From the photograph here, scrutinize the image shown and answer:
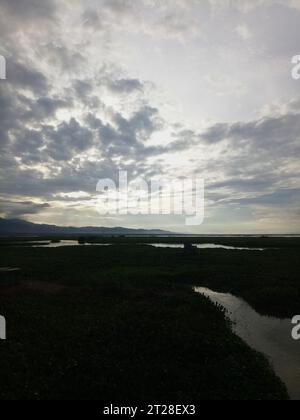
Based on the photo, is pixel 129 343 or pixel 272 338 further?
pixel 272 338

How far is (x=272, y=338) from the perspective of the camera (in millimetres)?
19344

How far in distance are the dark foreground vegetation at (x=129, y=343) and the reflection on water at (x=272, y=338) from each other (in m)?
0.72

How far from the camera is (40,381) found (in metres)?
12.9

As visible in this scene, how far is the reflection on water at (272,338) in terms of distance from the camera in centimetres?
1438

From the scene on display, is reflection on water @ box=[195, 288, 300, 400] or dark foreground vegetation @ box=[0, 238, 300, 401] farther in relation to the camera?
reflection on water @ box=[195, 288, 300, 400]

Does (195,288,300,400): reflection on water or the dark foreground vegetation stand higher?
the dark foreground vegetation

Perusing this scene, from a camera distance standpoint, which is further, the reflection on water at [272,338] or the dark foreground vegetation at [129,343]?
the reflection on water at [272,338]

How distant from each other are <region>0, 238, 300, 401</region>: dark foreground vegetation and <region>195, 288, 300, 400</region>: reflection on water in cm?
72

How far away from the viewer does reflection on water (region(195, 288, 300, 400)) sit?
47.2ft

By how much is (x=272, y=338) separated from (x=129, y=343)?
8.89 meters

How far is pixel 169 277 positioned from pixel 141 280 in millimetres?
4478

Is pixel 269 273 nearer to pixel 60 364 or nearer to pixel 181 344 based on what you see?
pixel 181 344

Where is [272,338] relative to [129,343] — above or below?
below
